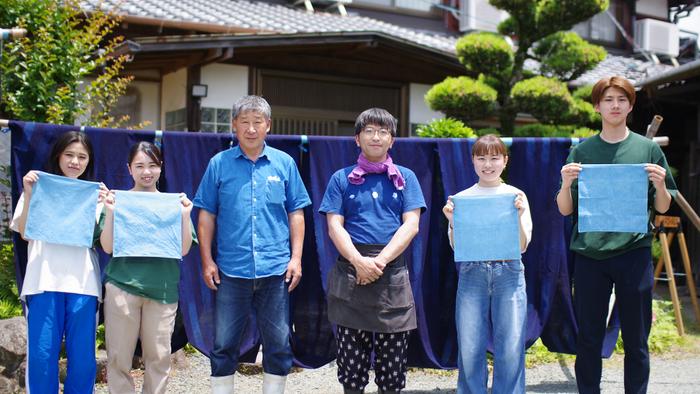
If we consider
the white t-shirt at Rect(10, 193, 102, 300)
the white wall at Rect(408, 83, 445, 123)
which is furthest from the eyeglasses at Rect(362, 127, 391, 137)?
the white wall at Rect(408, 83, 445, 123)

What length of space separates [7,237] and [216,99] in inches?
148

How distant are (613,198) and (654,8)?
13437 millimetres

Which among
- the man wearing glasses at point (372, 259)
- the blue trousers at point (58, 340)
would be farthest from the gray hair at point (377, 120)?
the blue trousers at point (58, 340)

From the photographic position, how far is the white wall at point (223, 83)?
8508mm

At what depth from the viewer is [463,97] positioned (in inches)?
324

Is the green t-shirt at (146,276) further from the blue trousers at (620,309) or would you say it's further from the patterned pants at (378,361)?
the blue trousers at (620,309)

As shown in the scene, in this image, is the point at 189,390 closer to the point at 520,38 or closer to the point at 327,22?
the point at 520,38

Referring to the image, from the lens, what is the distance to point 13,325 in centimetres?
478

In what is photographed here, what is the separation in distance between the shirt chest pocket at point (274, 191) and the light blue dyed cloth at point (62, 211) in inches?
38.4

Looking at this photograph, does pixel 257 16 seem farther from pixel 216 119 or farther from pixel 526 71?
pixel 526 71

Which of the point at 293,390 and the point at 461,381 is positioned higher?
the point at 461,381

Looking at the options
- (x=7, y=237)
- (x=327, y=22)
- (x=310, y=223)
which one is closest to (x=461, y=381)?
(x=310, y=223)

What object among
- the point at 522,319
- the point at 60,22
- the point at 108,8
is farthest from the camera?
the point at 108,8

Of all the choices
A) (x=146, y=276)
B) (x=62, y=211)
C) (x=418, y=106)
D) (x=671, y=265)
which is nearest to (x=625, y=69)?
(x=418, y=106)
